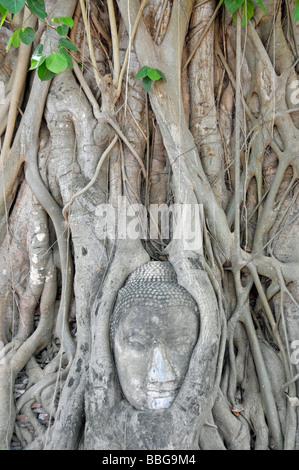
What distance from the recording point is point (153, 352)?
178cm

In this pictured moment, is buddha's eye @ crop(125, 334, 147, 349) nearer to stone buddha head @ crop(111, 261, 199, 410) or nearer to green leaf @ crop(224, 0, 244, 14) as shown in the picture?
stone buddha head @ crop(111, 261, 199, 410)

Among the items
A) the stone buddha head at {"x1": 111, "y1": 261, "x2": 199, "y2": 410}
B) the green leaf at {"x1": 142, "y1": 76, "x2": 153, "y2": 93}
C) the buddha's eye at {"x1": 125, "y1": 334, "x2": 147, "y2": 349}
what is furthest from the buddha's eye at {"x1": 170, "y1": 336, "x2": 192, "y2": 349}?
the green leaf at {"x1": 142, "y1": 76, "x2": 153, "y2": 93}

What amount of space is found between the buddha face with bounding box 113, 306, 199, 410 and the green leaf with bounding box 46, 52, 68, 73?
3.84 feet

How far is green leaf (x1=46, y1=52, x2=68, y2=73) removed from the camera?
1.91 m

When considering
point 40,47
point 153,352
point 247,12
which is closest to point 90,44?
point 40,47

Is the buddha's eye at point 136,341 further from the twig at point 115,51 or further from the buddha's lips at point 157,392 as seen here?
the twig at point 115,51

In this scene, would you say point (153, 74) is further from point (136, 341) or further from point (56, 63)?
point (136, 341)

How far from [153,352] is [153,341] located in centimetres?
5

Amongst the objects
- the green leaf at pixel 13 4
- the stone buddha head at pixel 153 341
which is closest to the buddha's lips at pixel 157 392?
the stone buddha head at pixel 153 341

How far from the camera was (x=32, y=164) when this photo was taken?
2426mm

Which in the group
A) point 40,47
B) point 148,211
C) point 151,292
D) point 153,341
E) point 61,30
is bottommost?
point 153,341

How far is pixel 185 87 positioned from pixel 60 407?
6.46ft

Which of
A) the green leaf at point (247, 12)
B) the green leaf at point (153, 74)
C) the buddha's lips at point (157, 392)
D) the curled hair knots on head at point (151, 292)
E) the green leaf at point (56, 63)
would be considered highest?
the green leaf at point (247, 12)

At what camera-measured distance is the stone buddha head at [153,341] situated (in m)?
1.78
